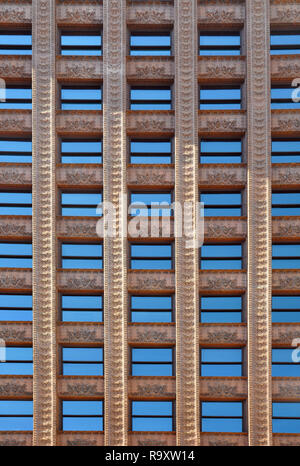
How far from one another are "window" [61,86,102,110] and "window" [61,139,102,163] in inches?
61.4

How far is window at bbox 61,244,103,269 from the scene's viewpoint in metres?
18.0

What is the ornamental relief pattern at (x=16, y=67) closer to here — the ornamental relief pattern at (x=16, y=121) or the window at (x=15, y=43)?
the window at (x=15, y=43)

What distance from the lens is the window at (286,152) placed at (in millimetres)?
18172

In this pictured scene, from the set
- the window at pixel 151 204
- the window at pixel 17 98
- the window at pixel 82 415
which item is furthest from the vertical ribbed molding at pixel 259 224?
the window at pixel 17 98

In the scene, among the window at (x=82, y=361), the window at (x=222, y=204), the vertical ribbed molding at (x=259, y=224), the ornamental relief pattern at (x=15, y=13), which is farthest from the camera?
the window at (x=222, y=204)

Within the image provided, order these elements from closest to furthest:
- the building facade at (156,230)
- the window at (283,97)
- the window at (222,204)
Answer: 1. the building facade at (156,230)
2. the window at (222,204)
3. the window at (283,97)

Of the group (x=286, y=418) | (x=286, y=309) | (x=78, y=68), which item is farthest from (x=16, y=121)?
(x=286, y=418)

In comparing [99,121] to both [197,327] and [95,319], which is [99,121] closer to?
[95,319]

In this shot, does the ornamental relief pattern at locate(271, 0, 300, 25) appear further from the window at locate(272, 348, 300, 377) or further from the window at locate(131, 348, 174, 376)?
the window at locate(131, 348, 174, 376)

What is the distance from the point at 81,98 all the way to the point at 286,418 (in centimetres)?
1671

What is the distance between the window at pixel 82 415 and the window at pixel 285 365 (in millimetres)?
7711

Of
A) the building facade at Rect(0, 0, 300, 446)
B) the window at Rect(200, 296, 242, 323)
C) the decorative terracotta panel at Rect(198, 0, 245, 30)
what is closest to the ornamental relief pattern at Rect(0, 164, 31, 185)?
the building facade at Rect(0, 0, 300, 446)

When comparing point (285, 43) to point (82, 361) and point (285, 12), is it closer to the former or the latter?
point (285, 12)
